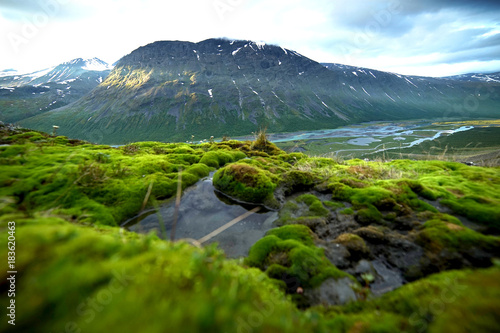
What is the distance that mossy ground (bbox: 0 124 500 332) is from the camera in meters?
1.62

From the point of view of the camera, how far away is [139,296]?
1.66 m

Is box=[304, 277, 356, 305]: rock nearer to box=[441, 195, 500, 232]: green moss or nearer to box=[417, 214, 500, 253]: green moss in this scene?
box=[417, 214, 500, 253]: green moss

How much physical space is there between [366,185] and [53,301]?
9368mm

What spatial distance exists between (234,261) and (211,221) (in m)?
3.09

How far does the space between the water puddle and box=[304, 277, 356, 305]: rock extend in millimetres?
2226

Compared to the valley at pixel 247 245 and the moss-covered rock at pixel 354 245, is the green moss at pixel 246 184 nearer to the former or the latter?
the valley at pixel 247 245

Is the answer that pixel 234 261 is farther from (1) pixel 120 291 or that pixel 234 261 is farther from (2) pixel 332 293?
(1) pixel 120 291

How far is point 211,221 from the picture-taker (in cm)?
729

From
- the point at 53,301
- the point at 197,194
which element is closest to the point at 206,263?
the point at 53,301

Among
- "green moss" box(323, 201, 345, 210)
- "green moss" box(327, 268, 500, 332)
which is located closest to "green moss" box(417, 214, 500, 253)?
"green moss" box(327, 268, 500, 332)

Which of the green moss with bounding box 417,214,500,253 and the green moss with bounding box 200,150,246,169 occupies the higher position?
the green moss with bounding box 200,150,246,169

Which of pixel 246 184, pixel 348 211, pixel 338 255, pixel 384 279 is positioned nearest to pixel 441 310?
pixel 384 279

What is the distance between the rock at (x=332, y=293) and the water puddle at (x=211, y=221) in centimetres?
223

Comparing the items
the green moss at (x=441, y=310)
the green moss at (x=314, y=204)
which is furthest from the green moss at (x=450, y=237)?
the green moss at (x=314, y=204)
